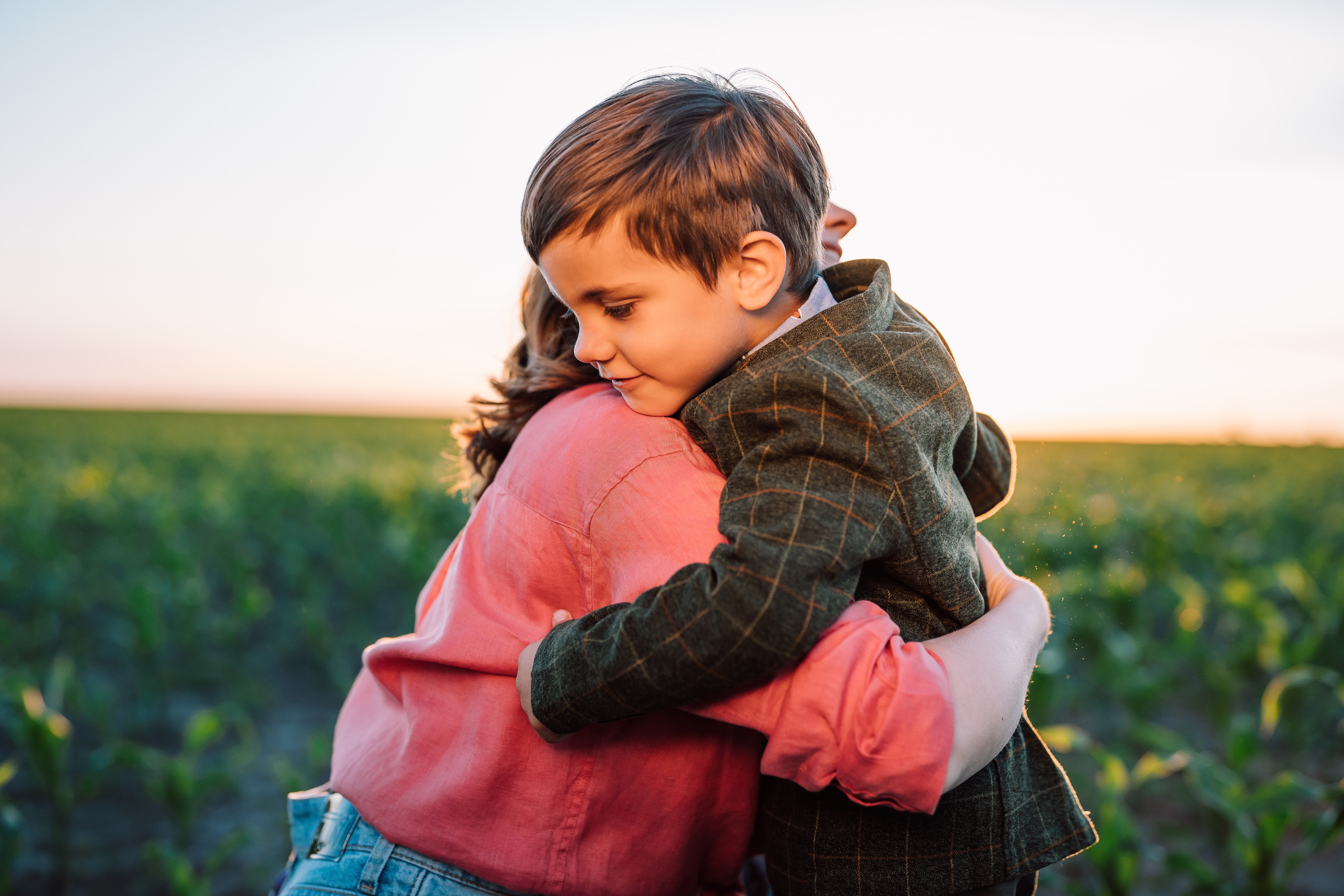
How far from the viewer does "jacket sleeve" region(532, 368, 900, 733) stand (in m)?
0.92

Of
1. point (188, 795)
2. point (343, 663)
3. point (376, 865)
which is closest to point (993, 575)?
point (376, 865)

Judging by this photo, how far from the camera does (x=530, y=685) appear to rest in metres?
1.05

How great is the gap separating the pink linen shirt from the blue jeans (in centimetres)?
2

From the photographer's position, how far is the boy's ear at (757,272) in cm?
118

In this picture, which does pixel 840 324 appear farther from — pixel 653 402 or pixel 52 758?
pixel 52 758

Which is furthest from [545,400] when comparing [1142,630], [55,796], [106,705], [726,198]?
[1142,630]

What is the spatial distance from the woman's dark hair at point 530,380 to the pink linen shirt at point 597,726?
0.56ft

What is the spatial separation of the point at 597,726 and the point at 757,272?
0.65 m

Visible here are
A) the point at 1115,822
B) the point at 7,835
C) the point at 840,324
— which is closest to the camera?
the point at 840,324

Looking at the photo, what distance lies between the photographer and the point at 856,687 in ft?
3.08

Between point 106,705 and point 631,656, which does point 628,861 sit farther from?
point 106,705

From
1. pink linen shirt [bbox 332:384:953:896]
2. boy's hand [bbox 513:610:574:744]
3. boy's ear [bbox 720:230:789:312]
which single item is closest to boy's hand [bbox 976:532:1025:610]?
pink linen shirt [bbox 332:384:953:896]

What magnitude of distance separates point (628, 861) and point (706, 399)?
0.60m

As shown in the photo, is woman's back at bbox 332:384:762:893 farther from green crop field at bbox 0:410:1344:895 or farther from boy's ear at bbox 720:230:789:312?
green crop field at bbox 0:410:1344:895
